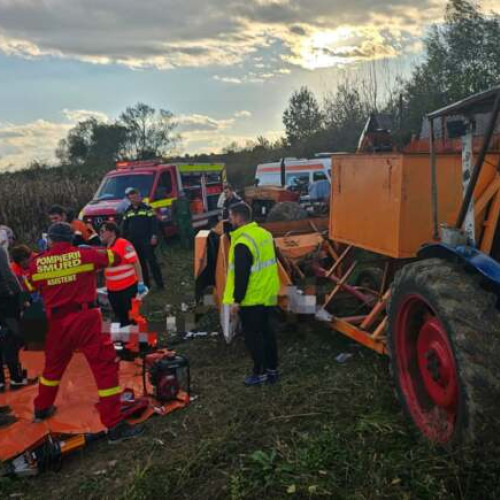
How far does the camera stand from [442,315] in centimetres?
307

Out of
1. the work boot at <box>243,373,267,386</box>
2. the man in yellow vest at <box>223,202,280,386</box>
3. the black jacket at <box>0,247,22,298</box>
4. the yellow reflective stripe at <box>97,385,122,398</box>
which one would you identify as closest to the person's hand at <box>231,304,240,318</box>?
the man in yellow vest at <box>223,202,280,386</box>

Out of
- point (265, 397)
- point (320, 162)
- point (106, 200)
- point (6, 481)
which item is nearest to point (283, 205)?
point (106, 200)

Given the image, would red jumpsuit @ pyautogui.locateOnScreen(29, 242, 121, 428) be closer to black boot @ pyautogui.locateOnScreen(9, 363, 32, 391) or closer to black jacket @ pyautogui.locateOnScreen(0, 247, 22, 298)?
black jacket @ pyautogui.locateOnScreen(0, 247, 22, 298)

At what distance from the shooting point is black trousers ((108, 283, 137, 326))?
269 inches

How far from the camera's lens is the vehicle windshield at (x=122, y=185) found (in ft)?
45.6

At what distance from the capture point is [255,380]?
5.20 metres

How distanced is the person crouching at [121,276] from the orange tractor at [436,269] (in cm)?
163

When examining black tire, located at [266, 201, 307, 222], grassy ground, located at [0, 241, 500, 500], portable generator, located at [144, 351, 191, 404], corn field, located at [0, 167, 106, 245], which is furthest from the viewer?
corn field, located at [0, 167, 106, 245]

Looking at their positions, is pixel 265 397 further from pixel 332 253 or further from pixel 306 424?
pixel 332 253

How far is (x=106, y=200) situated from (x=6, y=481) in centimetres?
1047

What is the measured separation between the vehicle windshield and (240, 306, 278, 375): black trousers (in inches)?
358

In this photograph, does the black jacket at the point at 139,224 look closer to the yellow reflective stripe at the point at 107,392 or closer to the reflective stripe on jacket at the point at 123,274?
the reflective stripe on jacket at the point at 123,274

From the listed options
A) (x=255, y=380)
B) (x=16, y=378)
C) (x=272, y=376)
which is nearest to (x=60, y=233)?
(x=16, y=378)

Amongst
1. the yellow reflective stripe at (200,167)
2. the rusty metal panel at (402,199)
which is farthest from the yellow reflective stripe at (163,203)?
the rusty metal panel at (402,199)
